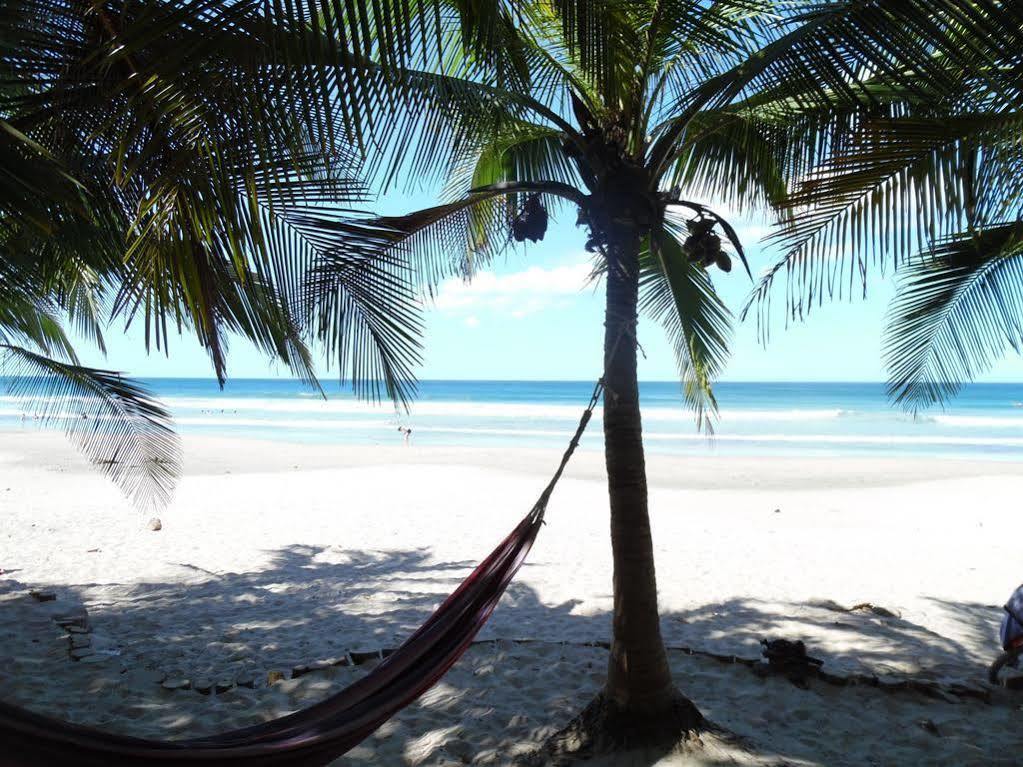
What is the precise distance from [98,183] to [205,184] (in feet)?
2.95

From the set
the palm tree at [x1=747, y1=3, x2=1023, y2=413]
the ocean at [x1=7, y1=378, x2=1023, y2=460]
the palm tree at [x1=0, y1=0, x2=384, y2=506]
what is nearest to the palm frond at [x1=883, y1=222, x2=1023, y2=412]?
the palm tree at [x1=747, y1=3, x2=1023, y2=413]

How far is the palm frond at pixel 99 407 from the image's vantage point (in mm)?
3367

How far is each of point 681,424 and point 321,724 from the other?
51.9 feet

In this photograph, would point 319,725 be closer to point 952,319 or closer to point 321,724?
point 321,724

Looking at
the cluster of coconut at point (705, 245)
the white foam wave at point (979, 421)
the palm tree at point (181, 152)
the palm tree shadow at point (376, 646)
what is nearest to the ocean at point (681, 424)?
the white foam wave at point (979, 421)

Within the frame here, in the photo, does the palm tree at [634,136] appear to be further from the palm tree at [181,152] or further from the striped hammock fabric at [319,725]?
the striped hammock fabric at [319,725]

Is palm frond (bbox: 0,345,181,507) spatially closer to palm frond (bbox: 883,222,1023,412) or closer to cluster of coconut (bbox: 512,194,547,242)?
→ cluster of coconut (bbox: 512,194,547,242)

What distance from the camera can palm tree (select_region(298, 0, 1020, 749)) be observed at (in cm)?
169

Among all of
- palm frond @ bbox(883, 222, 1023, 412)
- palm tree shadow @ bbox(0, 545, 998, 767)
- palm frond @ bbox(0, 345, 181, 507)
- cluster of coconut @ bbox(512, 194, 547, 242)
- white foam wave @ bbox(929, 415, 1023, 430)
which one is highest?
cluster of coconut @ bbox(512, 194, 547, 242)

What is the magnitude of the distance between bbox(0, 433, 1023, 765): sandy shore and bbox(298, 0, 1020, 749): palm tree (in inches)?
21.2

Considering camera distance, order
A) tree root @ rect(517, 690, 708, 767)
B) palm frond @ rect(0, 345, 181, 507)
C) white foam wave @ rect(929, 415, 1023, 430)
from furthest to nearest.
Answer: white foam wave @ rect(929, 415, 1023, 430)
palm frond @ rect(0, 345, 181, 507)
tree root @ rect(517, 690, 708, 767)

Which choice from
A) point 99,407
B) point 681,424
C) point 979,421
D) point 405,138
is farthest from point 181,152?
point 979,421

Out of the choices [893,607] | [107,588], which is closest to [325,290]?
[107,588]

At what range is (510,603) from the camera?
370cm
